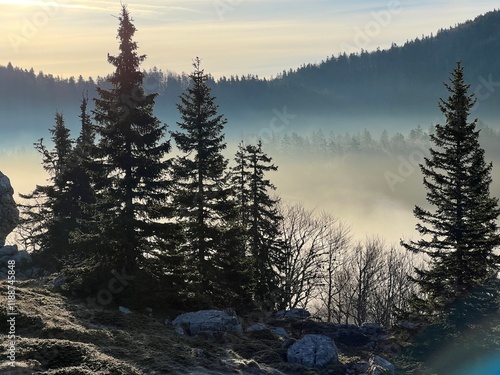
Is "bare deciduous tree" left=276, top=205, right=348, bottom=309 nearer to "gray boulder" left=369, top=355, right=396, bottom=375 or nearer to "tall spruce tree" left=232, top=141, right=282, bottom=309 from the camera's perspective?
"tall spruce tree" left=232, top=141, right=282, bottom=309

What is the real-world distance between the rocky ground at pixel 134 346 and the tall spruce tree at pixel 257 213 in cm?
880

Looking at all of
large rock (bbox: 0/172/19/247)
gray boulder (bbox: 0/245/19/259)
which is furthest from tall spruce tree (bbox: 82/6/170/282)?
large rock (bbox: 0/172/19/247)

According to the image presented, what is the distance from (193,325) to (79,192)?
17.2 metres

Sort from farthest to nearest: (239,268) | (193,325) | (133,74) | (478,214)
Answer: (239,268)
(478,214)
(133,74)
(193,325)

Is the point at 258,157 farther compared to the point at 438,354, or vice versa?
the point at 258,157

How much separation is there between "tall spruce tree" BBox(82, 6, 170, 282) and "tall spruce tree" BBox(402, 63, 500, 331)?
13526 millimetres

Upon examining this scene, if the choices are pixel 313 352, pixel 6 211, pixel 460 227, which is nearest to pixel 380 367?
pixel 313 352

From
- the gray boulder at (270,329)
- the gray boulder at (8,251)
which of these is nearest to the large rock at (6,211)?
the gray boulder at (8,251)

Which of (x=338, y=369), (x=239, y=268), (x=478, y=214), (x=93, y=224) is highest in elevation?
(x=478, y=214)

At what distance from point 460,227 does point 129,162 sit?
54.6 ft

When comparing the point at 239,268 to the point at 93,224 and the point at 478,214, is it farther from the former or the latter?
the point at 478,214

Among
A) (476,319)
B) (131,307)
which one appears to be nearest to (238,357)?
(131,307)

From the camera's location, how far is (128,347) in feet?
45.6

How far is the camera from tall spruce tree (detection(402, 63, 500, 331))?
71.7ft
